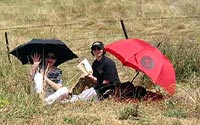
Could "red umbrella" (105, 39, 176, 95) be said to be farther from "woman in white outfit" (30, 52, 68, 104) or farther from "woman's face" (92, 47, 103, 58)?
"woman in white outfit" (30, 52, 68, 104)

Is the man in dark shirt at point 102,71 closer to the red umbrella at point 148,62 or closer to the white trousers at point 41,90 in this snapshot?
the red umbrella at point 148,62

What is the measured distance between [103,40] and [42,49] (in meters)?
8.30

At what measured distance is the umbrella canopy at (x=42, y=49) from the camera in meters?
8.70

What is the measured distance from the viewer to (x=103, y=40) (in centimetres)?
1695

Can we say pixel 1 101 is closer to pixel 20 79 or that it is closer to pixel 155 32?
pixel 20 79

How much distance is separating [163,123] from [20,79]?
2523 millimetres

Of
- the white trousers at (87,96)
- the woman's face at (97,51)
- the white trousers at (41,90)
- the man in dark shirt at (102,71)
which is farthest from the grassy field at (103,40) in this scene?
the woman's face at (97,51)

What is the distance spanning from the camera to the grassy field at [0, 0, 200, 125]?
7133 millimetres

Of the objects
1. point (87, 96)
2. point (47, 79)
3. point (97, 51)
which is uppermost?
point (97, 51)

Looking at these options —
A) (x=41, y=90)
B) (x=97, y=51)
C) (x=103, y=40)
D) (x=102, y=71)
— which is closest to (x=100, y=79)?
(x=102, y=71)

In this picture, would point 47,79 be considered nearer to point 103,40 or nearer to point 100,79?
point 100,79

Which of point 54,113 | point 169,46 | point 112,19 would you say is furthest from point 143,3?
point 54,113

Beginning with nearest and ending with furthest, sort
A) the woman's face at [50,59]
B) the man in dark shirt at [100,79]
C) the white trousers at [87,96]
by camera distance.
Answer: the white trousers at [87,96] → the man in dark shirt at [100,79] → the woman's face at [50,59]

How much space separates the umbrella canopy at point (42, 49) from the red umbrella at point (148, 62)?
72cm
